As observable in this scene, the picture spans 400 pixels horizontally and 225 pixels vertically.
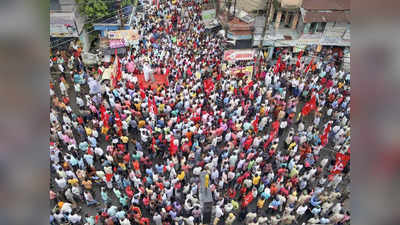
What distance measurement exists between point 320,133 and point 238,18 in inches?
373

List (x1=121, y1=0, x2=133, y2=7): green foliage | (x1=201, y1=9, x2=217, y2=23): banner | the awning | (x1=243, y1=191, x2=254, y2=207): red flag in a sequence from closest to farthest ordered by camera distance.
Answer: (x1=243, y1=191, x2=254, y2=207): red flag, the awning, (x1=121, y1=0, x2=133, y2=7): green foliage, (x1=201, y1=9, x2=217, y2=23): banner

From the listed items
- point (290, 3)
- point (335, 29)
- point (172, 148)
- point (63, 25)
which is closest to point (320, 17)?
point (335, 29)

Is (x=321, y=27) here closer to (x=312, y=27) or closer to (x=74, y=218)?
(x=312, y=27)

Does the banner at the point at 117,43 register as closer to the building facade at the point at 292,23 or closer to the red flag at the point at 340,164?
the building facade at the point at 292,23

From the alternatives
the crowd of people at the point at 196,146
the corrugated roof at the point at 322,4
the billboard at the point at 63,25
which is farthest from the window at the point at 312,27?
the billboard at the point at 63,25

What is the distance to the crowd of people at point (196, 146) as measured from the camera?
11.5 m

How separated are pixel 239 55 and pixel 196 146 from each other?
29.1 ft

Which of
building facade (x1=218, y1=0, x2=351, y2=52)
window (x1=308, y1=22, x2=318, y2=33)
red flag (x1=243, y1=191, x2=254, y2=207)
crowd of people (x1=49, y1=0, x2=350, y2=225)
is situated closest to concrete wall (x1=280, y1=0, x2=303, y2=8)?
building facade (x1=218, y1=0, x2=351, y2=52)

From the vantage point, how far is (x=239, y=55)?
1959cm

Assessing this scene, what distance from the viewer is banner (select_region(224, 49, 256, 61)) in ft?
63.7

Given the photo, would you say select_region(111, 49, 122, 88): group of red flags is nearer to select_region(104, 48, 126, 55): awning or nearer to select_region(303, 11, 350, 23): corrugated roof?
select_region(104, 48, 126, 55): awning

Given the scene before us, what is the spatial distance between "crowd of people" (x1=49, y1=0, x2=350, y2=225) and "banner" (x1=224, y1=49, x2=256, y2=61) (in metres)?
0.54
